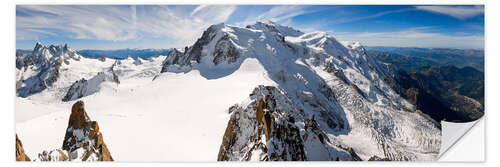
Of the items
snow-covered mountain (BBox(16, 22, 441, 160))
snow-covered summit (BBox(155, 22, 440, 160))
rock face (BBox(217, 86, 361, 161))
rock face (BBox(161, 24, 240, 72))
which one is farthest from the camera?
rock face (BBox(161, 24, 240, 72))

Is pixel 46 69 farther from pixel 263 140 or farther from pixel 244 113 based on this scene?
pixel 263 140

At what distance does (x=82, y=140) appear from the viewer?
20.4 feet

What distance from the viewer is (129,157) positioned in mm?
7121

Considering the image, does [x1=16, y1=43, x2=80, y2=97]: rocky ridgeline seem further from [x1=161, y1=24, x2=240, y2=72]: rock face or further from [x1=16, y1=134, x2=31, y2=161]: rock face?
[x1=16, y1=134, x2=31, y2=161]: rock face

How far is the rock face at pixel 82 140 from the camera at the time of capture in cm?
613

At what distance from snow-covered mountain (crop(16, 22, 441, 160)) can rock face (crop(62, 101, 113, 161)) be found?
3.49ft

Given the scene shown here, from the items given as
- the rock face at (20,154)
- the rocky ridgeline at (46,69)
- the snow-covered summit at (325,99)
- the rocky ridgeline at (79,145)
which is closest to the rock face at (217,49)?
the snow-covered summit at (325,99)

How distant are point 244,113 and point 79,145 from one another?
16.6 feet

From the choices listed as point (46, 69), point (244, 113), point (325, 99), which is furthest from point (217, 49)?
point (46, 69)

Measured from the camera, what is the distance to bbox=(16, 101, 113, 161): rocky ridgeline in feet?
19.9

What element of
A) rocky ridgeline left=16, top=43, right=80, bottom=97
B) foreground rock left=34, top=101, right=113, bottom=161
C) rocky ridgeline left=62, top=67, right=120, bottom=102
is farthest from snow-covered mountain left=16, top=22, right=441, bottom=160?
rocky ridgeline left=16, top=43, right=80, bottom=97

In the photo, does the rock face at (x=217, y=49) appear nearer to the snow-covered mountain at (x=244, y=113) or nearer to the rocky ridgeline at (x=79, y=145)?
the snow-covered mountain at (x=244, y=113)
